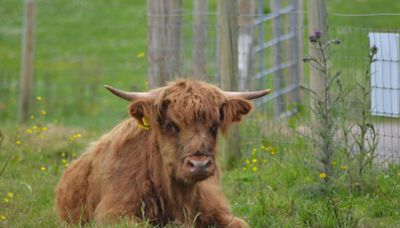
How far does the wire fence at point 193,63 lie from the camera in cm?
910

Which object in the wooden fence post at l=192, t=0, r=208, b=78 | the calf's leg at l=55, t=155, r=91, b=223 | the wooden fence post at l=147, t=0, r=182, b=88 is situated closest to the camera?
the calf's leg at l=55, t=155, r=91, b=223

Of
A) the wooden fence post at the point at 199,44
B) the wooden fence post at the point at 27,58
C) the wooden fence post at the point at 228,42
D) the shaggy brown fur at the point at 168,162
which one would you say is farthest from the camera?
the wooden fence post at the point at 27,58

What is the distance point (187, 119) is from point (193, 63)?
209 inches

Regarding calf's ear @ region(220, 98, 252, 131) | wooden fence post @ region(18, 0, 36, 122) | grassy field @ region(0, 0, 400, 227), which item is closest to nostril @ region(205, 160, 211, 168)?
calf's ear @ region(220, 98, 252, 131)

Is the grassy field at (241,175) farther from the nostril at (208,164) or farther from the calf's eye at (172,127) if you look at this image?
the calf's eye at (172,127)

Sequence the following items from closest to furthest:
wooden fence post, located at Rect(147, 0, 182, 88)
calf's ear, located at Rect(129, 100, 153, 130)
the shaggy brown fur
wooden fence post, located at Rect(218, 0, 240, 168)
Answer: the shaggy brown fur
calf's ear, located at Rect(129, 100, 153, 130)
wooden fence post, located at Rect(218, 0, 240, 168)
wooden fence post, located at Rect(147, 0, 182, 88)

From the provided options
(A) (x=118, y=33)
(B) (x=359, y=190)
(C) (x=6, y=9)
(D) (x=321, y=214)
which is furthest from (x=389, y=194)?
(C) (x=6, y=9)

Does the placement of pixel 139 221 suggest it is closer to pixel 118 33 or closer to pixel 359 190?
pixel 359 190

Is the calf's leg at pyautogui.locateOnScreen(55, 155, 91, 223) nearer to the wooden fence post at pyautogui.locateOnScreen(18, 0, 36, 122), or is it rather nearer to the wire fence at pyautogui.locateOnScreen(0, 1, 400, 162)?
the wire fence at pyautogui.locateOnScreen(0, 1, 400, 162)

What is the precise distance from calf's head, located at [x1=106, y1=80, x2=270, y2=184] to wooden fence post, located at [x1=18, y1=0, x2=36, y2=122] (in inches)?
330

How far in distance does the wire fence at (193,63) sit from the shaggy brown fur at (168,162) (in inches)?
49.4

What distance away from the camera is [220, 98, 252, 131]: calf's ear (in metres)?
7.54

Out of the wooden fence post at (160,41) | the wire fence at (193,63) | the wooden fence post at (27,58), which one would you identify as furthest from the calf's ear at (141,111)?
the wooden fence post at (27,58)

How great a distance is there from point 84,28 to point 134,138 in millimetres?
21242
